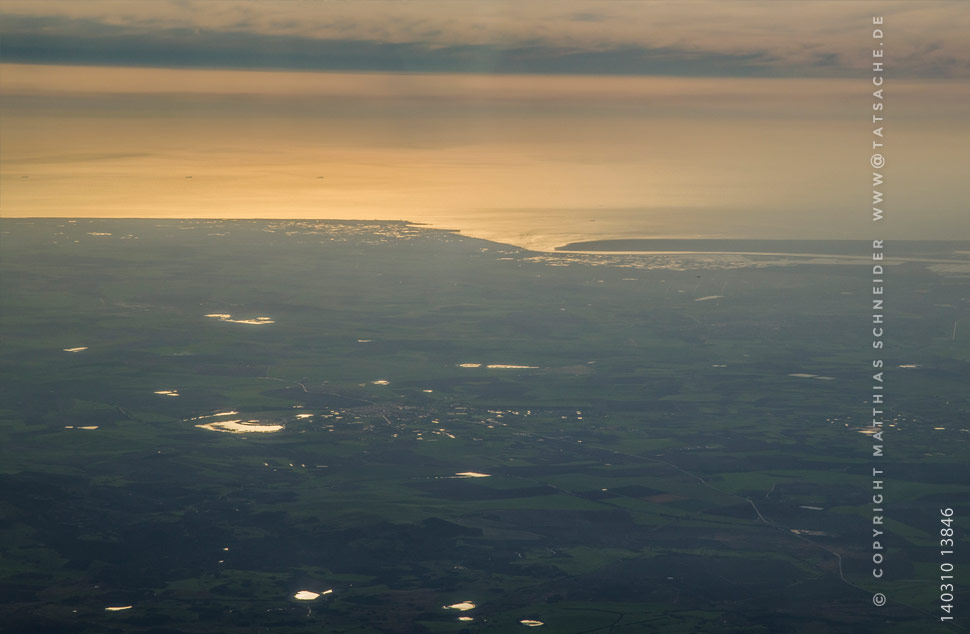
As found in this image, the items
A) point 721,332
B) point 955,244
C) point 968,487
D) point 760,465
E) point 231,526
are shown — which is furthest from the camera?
point 955,244

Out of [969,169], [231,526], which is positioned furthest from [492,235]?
[969,169]

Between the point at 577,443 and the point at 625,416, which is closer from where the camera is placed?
the point at 577,443

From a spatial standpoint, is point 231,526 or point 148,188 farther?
point 148,188

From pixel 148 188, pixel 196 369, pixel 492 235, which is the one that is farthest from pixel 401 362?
pixel 148 188

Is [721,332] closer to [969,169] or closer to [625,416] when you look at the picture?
[625,416]

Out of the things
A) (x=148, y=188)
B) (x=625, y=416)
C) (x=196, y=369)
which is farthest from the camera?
(x=148, y=188)

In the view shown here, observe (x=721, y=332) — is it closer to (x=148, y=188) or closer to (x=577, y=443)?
(x=577, y=443)

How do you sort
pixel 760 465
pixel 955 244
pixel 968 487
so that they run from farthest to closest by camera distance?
1. pixel 955 244
2. pixel 760 465
3. pixel 968 487
